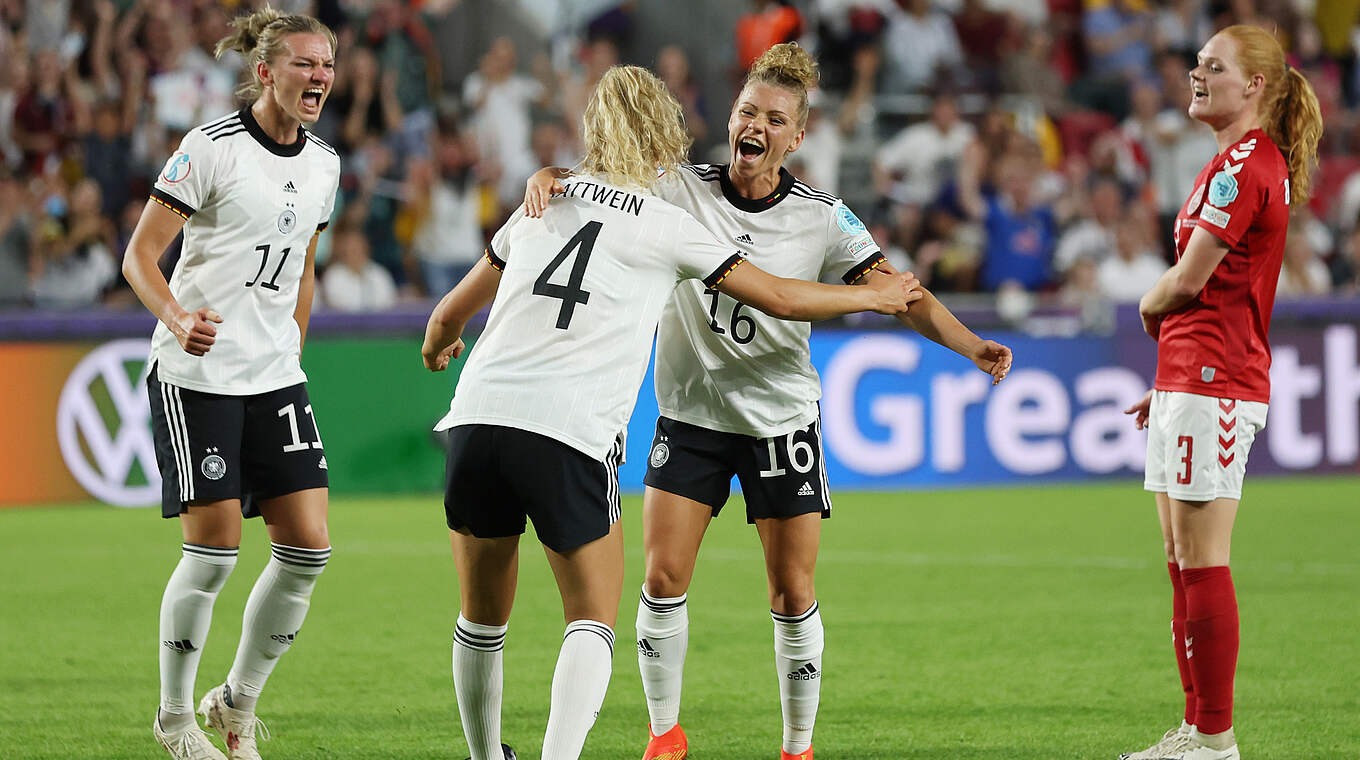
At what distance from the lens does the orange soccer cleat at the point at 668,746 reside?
17.0ft

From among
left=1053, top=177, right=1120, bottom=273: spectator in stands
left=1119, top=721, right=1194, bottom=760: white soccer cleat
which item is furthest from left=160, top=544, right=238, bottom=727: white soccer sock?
left=1053, top=177, right=1120, bottom=273: spectator in stands

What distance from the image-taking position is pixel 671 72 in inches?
584

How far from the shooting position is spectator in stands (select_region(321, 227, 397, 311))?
1271 centimetres

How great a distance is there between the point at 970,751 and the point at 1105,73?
13.3 m

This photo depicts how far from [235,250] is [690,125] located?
32.3 feet

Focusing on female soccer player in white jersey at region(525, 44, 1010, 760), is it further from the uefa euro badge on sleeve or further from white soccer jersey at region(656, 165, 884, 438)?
the uefa euro badge on sleeve

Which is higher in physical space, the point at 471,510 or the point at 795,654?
the point at 471,510

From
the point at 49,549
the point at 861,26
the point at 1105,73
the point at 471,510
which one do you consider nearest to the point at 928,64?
the point at 861,26

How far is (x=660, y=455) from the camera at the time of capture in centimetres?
520

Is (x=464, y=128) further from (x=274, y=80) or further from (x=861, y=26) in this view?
(x=274, y=80)

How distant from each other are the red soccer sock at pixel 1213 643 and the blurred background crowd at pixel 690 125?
7.93 metres

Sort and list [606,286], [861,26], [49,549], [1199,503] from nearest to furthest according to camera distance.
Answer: [606,286] < [1199,503] < [49,549] < [861,26]

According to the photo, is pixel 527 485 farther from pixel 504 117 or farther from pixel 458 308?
pixel 504 117

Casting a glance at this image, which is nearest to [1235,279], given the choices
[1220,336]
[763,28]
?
[1220,336]
